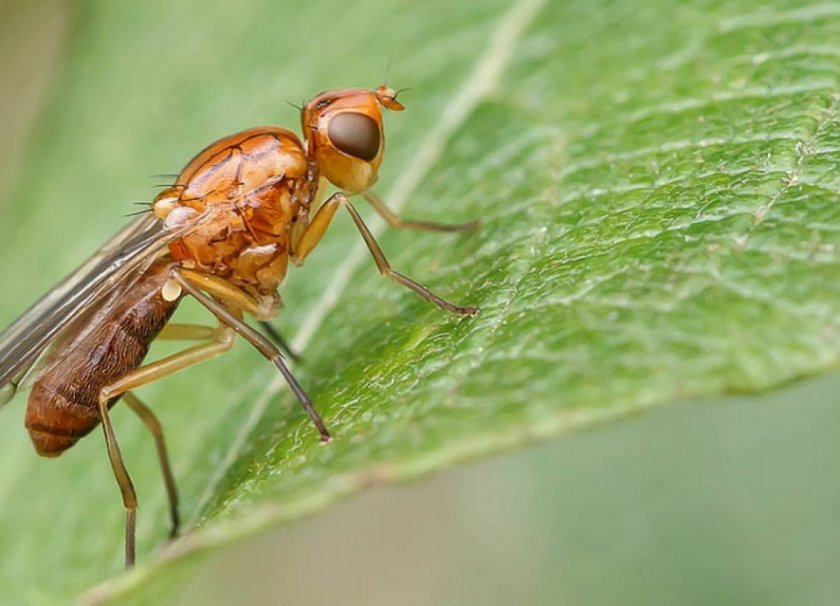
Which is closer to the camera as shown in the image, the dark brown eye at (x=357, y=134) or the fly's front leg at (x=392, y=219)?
the dark brown eye at (x=357, y=134)

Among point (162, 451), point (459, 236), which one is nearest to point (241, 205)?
point (459, 236)

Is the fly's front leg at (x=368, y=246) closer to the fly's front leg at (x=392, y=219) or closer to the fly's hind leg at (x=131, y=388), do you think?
the fly's front leg at (x=392, y=219)

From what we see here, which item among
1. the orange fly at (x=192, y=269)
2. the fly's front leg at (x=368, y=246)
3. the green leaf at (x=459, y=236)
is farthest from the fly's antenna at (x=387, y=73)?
the fly's front leg at (x=368, y=246)

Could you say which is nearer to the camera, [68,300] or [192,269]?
[68,300]

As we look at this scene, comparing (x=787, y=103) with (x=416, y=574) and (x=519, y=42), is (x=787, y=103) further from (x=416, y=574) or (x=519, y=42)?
(x=416, y=574)

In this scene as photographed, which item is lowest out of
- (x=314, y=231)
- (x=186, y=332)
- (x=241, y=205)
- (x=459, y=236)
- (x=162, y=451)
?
(x=162, y=451)

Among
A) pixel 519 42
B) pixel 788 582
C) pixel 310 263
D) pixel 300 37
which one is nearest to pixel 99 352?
pixel 310 263

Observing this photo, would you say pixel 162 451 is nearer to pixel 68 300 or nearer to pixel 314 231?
pixel 68 300
